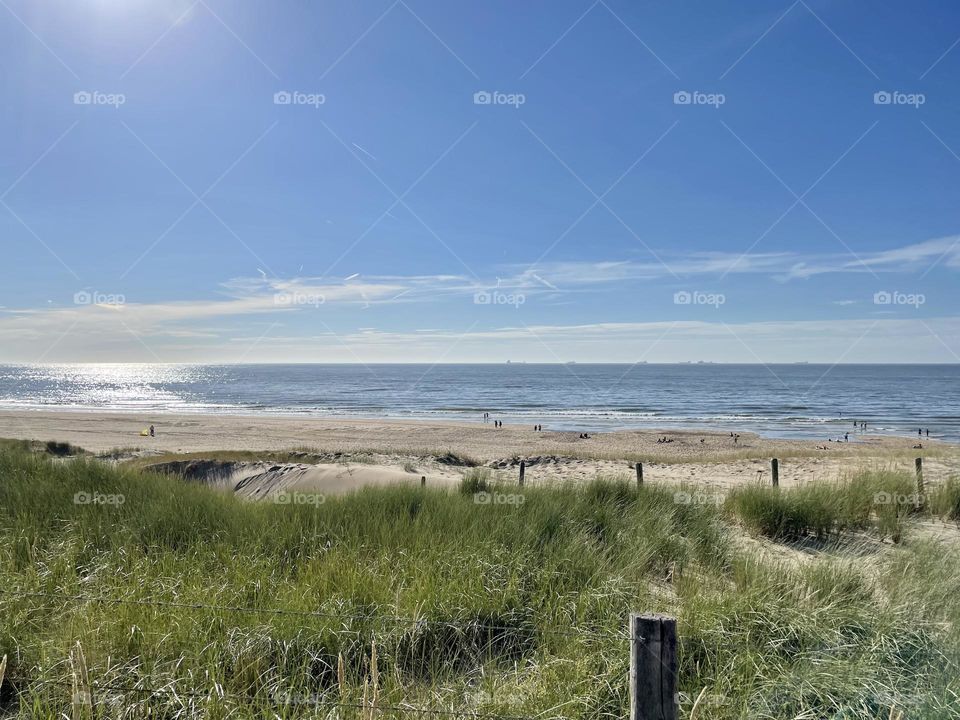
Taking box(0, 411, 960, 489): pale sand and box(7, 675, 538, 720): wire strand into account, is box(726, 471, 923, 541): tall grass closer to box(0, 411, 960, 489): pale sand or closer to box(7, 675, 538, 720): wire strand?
box(0, 411, 960, 489): pale sand

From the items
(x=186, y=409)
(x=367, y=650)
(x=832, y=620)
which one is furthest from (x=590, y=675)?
(x=186, y=409)

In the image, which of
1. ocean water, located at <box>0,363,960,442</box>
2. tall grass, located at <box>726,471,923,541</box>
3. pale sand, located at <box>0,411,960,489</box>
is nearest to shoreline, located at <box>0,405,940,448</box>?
ocean water, located at <box>0,363,960,442</box>

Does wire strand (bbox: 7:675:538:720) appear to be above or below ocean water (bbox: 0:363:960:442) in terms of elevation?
below

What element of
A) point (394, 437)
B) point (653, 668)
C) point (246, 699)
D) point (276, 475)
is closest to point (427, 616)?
point (246, 699)

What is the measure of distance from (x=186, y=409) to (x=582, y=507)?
63600mm

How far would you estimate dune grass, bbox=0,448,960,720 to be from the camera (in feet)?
11.3

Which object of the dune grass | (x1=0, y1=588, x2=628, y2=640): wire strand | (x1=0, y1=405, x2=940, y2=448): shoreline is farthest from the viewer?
(x1=0, y1=405, x2=940, y2=448): shoreline

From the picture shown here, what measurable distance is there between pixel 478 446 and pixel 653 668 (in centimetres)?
3130

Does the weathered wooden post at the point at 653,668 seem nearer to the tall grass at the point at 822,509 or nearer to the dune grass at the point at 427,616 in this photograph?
the dune grass at the point at 427,616

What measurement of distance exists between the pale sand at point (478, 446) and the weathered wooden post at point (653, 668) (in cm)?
914

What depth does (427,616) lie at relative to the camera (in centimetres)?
431

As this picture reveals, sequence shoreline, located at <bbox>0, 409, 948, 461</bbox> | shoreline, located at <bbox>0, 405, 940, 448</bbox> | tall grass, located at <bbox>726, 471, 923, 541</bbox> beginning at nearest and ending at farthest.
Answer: tall grass, located at <bbox>726, 471, 923, 541</bbox> < shoreline, located at <bbox>0, 409, 948, 461</bbox> < shoreline, located at <bbox>0, 405, 940, 448</bbox>

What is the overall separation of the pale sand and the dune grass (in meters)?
6.46

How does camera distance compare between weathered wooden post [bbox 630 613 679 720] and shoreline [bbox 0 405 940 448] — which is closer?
weathered wooden post [bbox 630 613 679 720]
